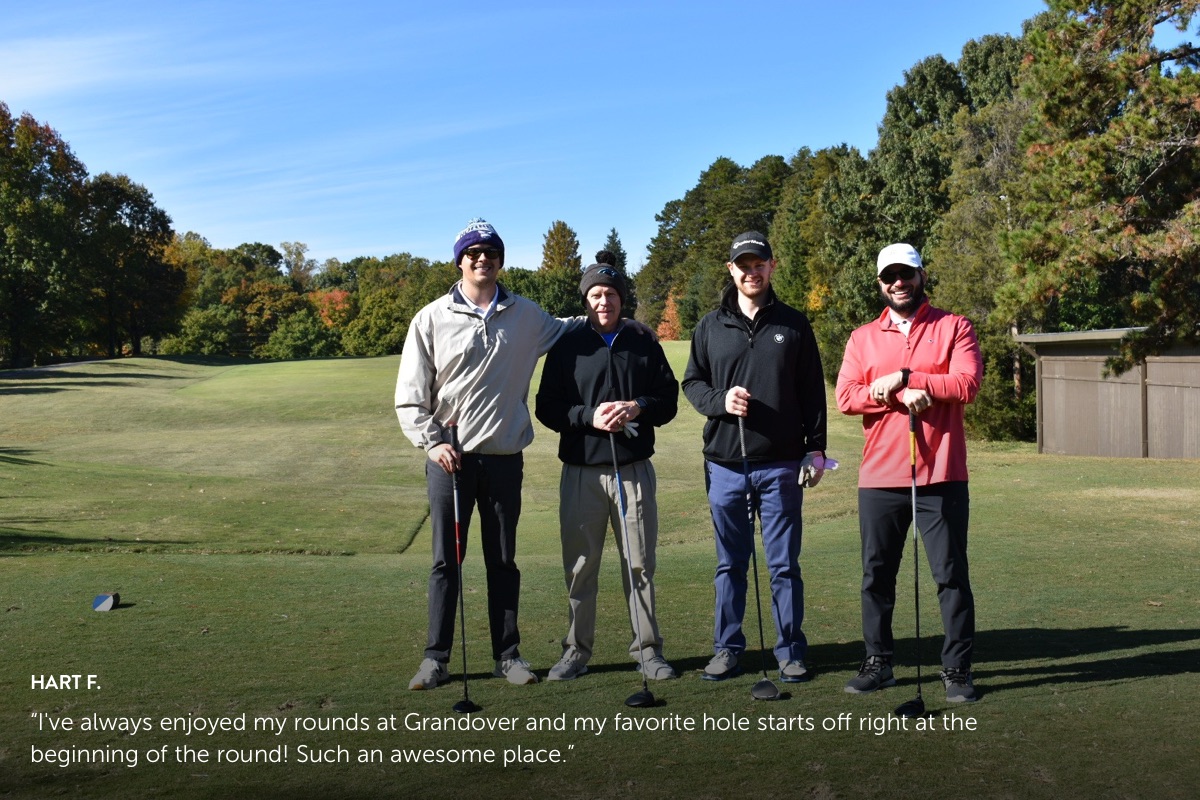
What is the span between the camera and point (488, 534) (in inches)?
223

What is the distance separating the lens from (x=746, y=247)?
541cm

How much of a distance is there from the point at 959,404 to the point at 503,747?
2538 millimetres

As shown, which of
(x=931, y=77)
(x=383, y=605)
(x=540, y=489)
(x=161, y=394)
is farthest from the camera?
(x=931, y=77)

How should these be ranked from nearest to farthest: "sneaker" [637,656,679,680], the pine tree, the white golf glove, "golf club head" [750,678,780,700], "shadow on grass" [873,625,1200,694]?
1. "golf club head" [750,678,780,700]
2. "shadow on grass" [873,625,1200,694]
3. "sneaker" [637,656,679,680]
4. the white golf glove
5. the pine tree

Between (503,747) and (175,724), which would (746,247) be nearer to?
(503,747)

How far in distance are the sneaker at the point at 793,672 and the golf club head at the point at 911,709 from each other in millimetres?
596

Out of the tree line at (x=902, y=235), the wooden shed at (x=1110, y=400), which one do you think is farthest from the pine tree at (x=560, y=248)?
the wooden shed at (x=1110, y=400)

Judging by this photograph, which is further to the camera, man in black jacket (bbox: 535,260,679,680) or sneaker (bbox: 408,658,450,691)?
man in black jacket (bbox: 535,260,679,680)

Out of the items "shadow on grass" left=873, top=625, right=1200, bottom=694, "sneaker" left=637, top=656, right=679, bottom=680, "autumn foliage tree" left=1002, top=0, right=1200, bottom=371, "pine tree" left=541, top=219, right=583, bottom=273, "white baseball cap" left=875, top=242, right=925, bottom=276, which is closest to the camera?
"white baseball cap" left=875, top=242, right=925, bottom=276

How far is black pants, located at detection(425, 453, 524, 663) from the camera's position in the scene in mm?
5531

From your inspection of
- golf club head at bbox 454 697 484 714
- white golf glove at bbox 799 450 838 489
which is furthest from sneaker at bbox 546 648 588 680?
white golf glove at bbox 799 450 838 489

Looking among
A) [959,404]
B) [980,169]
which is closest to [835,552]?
[959,404]

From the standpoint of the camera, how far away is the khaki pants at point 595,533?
5.53 meters

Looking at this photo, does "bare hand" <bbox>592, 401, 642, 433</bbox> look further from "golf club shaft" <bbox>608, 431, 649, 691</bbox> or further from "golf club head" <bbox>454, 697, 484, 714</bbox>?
"golf club head" <bbox>454, 697, 484, 714</bbox>
